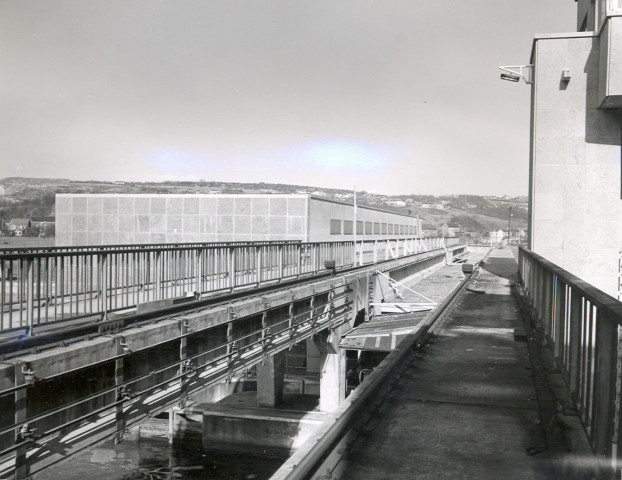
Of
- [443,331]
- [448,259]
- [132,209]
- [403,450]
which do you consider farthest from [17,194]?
[403,450]

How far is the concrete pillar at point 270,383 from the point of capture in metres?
19.7

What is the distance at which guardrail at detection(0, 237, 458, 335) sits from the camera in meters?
9.06

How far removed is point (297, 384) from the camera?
27.0 metres

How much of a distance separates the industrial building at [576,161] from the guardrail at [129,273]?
8704 mm

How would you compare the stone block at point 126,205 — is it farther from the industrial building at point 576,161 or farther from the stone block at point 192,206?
the industrial building at point 576,161

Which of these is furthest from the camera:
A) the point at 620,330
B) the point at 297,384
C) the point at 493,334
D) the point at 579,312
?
the point at 297,384

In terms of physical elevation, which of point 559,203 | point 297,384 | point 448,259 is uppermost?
point 559,203

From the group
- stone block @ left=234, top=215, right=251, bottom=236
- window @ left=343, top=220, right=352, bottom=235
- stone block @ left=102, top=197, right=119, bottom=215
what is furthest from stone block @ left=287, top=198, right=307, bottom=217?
stone block @ left=102, top=197, right=119, bottom=215

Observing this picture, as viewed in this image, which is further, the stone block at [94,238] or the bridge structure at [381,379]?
the stone block at [94,238]

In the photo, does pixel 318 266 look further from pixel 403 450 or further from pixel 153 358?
pixel 403 450

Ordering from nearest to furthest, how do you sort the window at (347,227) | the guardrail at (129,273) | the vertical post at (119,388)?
the vertical post at (119,388) < the guardrail at (129,273) < the window at (347,227)

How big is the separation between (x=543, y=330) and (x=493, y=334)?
1020 millimetres

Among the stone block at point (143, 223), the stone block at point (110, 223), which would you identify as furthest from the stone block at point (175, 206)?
the stone block at point (110, 223)

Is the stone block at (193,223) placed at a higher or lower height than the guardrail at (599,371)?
higher
